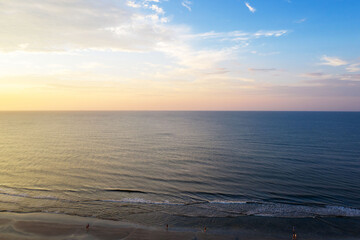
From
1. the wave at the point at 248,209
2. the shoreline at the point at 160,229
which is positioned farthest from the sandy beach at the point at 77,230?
the wave at the point at 248,209

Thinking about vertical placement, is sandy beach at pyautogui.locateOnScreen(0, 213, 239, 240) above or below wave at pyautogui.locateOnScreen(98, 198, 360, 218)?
below

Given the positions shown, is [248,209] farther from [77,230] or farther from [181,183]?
[77,230]

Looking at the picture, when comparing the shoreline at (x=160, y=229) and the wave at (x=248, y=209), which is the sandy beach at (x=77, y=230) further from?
the wave at (x=248, y=209)

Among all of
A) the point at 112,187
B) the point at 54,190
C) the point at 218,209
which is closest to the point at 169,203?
the point at 218,209

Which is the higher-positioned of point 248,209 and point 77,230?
point 248,209

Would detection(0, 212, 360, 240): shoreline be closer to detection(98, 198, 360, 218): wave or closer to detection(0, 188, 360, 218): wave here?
detection(98, 198, 360, 218): wave

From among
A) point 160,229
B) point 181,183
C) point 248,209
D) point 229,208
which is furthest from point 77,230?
point 248,209

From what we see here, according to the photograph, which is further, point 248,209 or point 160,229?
point 248,209

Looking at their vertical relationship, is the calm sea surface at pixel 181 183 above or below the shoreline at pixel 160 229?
above

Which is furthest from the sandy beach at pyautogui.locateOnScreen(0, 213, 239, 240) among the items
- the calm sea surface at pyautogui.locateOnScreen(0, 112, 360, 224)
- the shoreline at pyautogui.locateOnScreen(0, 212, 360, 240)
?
the calm sea surface at pyautogui.locateOnScreen(0, 112, 360, 224)
